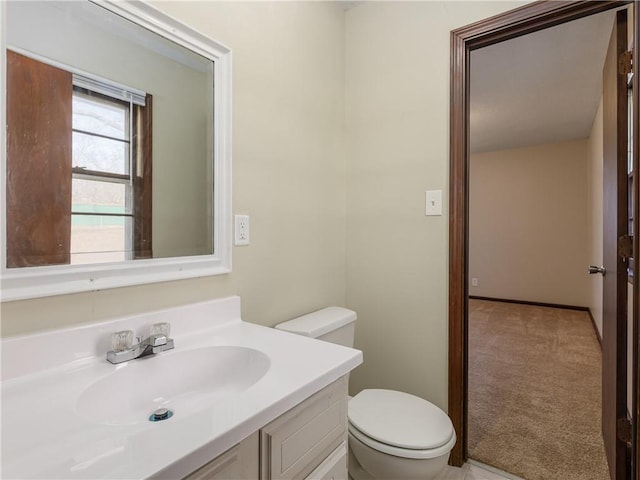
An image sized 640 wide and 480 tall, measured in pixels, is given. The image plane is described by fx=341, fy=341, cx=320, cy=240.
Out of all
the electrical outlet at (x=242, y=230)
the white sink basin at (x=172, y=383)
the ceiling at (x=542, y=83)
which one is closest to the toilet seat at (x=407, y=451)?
the white sink basin at (x=172, y=383)

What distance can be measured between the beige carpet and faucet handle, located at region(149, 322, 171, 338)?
1621 mm

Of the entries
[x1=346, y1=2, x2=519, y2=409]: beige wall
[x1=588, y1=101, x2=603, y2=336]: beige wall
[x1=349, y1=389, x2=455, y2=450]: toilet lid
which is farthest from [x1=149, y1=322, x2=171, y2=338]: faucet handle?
[x1=588, y1=101, x2=603, y2=336]: beige wall

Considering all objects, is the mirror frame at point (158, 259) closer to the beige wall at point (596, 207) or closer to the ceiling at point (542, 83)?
the ceiling at point (542, 83)

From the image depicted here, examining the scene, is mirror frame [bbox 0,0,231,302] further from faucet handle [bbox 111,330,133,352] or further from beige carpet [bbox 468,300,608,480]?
beige carpet [bbox 468,300,608,480]

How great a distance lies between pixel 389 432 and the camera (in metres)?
1.27

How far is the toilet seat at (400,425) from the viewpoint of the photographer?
120 centimetres

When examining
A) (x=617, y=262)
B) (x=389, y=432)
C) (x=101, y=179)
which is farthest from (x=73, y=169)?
(x=617, y=262)

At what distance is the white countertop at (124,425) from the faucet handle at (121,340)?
39mm

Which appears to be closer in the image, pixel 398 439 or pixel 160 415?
pixel 160 415

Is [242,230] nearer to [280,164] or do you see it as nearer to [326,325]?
[280,164]

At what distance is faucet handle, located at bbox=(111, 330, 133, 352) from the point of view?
2.95ft

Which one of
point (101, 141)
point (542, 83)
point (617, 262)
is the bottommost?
point (617, 262)

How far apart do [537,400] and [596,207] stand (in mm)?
2581

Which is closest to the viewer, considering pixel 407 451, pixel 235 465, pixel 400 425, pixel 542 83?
pixel 235 465
